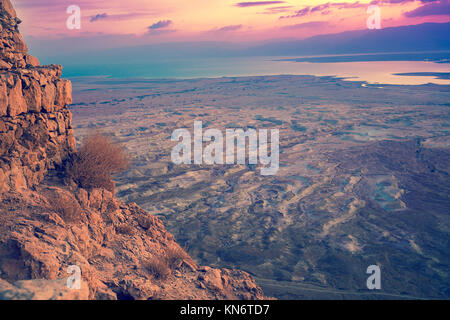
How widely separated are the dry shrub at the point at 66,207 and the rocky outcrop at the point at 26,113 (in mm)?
490

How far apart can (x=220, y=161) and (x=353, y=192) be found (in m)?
8.02

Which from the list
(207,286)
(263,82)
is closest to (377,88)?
(263,82)

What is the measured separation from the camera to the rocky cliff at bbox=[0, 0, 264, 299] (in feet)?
15.6

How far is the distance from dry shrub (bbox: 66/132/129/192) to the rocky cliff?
21 cm

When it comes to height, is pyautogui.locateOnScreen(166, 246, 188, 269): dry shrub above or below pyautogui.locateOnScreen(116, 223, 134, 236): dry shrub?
below

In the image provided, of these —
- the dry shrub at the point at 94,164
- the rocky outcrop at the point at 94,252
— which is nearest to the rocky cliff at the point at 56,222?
the rocky outcrop at the point at 94,252

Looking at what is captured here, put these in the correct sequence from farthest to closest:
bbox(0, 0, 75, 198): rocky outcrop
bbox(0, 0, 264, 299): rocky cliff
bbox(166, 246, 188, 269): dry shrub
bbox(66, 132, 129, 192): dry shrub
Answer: bbox(66, 132, 129, 192): dry shrub < bbox(166, 246, 188, 269): dry shrub < bbox(0, 0, 75, 198): rocky outcrop < bbox(0, 0, 264, 299): rocky cliff

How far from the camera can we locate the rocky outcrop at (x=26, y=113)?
573cm

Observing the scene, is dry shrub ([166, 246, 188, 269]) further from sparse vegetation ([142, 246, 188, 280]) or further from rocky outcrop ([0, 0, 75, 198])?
rocky outcrop ([0, 0, 75, 198])

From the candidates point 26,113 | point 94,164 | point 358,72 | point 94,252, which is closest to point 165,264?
point 94,252

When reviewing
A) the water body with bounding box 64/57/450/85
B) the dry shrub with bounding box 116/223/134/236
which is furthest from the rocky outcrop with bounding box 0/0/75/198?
the water body with bounding box 64/57/450/85

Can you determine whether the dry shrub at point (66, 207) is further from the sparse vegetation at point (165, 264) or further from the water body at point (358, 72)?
the water body at point (358, 72)

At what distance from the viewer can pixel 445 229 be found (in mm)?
12414
